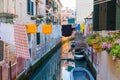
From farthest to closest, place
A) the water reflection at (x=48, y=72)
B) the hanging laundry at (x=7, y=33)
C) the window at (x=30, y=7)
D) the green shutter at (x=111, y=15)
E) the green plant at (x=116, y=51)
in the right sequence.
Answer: the water reflection at (x=48, y=72), the window at (x=30, y=7), the hanging laundry at (x=7, y=33), the green shutter at (x=111, y=15), the green plant at (x=116, y=51)

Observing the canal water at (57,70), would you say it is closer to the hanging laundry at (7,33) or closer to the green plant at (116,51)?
the hanging laundry at (7,33)

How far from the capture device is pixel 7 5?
54.5 feet

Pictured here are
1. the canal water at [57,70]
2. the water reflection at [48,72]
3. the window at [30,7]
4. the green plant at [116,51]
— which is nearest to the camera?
the green plant at [116,51]

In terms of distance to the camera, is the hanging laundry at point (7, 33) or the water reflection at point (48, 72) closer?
the hanging laundry at point (7, 33)

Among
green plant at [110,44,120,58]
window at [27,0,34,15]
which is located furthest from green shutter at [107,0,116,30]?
window at [27,0,34,15]

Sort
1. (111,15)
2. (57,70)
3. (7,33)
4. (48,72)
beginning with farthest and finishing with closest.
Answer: (57,70) → (48,72) → (7,33) → (111,15)

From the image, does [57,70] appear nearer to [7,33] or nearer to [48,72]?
[48,72]

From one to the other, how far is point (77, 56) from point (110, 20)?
21.3 m

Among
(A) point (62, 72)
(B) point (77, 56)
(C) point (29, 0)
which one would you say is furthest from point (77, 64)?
(C) point (29, 0)

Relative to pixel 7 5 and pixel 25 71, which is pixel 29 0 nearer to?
pixel 25 71

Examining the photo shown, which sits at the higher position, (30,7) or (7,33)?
(30,7)

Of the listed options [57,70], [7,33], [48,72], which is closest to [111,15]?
[7,33]

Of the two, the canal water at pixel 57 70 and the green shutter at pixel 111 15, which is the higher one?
the green shutter at pixel 111 15

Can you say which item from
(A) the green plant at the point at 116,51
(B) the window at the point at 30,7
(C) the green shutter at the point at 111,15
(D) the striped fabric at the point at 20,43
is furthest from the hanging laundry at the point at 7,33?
(B) the window at the point at 30,7
